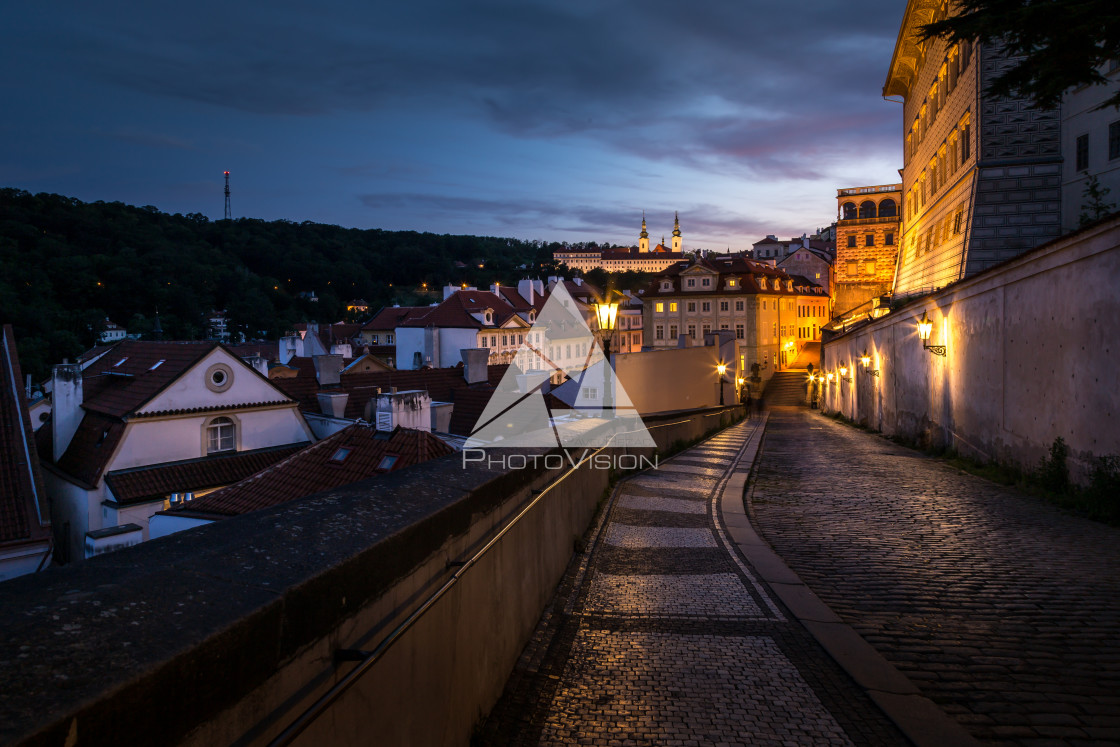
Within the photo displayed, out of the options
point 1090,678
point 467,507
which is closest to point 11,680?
point 467,507

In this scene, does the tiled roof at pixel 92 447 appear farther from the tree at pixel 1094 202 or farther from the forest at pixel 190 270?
the forest at pixel 190 270

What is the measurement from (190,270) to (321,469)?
321 feet

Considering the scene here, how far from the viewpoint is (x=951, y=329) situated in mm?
16969

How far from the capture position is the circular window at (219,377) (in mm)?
22203

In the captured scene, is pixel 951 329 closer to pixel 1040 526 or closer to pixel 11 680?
pixel 1040 526

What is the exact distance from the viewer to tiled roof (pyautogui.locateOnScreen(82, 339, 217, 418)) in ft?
69.5

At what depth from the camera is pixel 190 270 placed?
9881 cm

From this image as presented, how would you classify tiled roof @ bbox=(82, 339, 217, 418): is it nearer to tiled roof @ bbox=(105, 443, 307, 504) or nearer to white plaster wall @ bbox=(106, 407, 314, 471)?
white plaster wall @ bbox=(106, 407, 314, 471)

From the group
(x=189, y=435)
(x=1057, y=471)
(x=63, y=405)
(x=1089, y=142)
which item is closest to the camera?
(x=1057, y=471)

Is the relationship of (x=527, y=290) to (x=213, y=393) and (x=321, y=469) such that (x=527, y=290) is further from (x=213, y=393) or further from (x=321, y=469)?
(x=321, y=469)

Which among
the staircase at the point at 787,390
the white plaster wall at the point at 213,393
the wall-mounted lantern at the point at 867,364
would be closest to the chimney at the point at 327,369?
the white plaster wall at the point at 213,393

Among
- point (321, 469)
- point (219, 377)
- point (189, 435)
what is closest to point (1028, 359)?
point (321, 469)

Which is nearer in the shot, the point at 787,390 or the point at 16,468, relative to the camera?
the point at 16,468

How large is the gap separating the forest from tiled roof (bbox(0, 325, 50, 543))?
49.0 m
